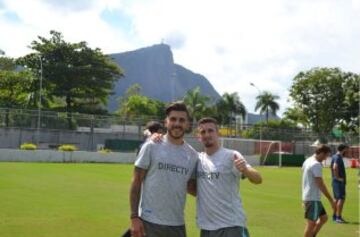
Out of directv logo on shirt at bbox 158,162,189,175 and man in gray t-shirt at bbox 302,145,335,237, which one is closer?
directv logo on shirt at bbox 158,162,189,175

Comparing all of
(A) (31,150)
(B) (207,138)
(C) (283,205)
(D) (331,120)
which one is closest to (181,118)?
(B) (207,138)

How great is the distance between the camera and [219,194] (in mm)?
4852

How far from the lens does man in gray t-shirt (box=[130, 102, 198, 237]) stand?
4820 millimetres

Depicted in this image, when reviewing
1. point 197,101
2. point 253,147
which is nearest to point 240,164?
point 253,147

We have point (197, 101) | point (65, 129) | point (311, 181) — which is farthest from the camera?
point (197, 101)

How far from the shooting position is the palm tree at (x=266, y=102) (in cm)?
9688

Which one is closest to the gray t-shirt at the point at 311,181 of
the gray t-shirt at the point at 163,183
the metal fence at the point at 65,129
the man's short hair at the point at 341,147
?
the man's short hair at the point at 341,147

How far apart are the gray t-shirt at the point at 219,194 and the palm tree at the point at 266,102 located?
3654 inches

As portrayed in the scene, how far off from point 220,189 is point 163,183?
490mm

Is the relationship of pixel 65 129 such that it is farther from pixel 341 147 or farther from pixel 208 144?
pixel 208 144

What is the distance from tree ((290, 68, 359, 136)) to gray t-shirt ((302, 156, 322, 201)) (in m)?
58.1

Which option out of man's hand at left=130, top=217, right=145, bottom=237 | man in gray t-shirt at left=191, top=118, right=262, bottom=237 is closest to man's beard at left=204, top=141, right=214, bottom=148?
man in gray t-shirt at left=191, top=118, right=262, bottom=237

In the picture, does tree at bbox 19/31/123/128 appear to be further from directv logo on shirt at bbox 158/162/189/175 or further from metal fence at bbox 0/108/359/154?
directv logo on shirt at bbox 158/162/189/175

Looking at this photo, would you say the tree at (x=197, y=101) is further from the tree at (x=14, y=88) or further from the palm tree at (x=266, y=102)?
the tree at (x=14, y=88)
